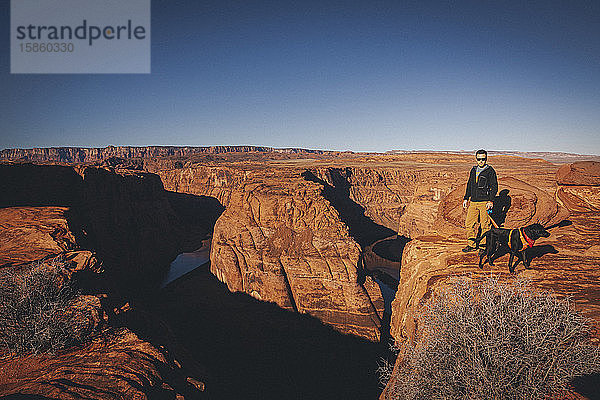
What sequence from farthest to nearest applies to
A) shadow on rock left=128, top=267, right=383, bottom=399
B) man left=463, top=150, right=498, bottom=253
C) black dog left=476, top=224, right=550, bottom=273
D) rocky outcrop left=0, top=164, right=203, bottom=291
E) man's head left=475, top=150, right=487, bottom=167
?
shadow on rock left=128, top=267, right=383, bottom=399 → rocky outcrop left=0, top=164, right=203, bottom=291 → man left=463, top=150, right=498, bottom=253 → man's head left=475, top=150, right=487, bottom=167 → black dog left=476, top=224, right=550, bottom=273

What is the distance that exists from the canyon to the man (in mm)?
1447

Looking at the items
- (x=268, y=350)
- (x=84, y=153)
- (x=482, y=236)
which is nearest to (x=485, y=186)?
(x=482, y=236)

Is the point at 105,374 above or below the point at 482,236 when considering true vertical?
below

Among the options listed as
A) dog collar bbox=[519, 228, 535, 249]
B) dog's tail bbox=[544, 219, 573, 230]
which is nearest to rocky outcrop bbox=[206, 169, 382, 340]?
dog's tail bbox=[544, 219, 573, 230]

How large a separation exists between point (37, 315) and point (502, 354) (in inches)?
547

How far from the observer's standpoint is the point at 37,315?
9664 mm

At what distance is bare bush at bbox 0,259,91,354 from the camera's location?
943 centimetres

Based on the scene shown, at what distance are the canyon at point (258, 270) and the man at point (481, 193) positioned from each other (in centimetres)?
145

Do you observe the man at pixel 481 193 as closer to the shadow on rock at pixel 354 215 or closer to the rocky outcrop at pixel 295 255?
the rocky outcrop at pixel 295 255

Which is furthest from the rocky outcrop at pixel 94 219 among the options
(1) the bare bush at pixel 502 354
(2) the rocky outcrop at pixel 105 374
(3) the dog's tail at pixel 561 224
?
(3) the dog's tail at pixel 561 224

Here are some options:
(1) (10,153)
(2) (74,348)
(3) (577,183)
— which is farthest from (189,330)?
(1) (10,153)

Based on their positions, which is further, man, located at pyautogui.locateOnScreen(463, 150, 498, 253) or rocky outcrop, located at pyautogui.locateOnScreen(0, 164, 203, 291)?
rocky outcrop, located at pyautogui.locateOnScreen(0, 164, 203, 291)

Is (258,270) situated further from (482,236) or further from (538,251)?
(538,251)

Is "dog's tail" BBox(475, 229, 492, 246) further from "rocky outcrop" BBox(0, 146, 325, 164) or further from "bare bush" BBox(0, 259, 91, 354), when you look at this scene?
"rocky outcrop" BBox(0, 146, 325, 164)
